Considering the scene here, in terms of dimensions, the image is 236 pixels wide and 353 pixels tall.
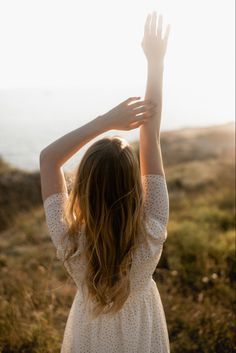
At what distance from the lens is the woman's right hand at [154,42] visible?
6.30 feet

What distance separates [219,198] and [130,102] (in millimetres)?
6780

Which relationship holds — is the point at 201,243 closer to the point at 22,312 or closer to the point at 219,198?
the point at 22,312

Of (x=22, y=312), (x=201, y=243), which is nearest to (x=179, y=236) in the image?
(x=201, y=243)

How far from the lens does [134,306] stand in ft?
6.20

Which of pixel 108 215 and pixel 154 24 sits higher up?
pixel 154 24

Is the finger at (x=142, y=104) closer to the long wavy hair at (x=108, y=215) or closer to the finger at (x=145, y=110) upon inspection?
the finger at (x=145, y=110)

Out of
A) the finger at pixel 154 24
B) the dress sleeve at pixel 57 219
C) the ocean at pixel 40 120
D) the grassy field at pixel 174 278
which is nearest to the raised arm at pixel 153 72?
→ the finger at pixel 154 24

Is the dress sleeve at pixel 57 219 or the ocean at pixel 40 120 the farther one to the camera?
the ocean at pixel 40 120

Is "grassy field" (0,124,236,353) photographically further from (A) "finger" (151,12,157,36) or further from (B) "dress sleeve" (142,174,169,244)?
(A) "finger" (151,12,157,36)

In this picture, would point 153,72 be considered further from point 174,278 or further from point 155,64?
point 174,278

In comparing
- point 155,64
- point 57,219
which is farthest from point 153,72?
point 57,219

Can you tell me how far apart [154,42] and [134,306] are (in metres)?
1.09

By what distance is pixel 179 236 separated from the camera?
5.65 meters

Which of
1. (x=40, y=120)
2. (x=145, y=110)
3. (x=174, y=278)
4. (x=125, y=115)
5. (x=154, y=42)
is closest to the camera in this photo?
(x=125, y=115)
